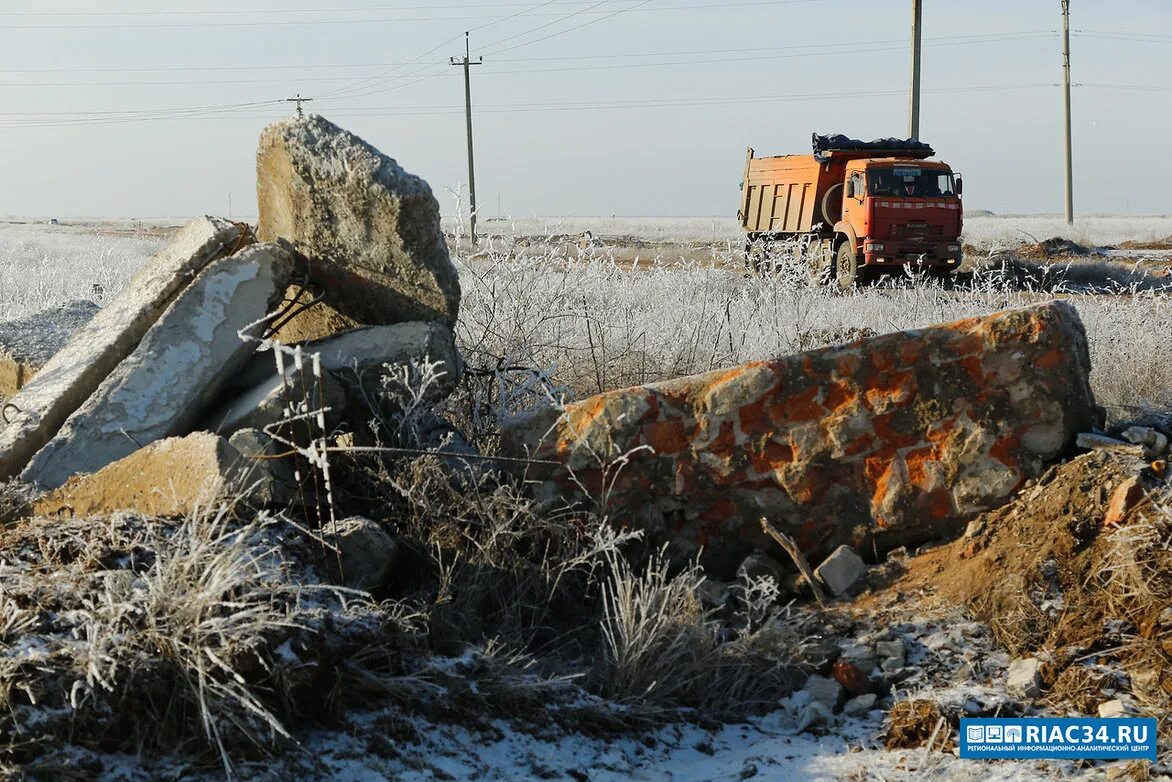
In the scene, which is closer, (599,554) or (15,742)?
(15,742)

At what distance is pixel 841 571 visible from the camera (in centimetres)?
421

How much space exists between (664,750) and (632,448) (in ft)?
4.40

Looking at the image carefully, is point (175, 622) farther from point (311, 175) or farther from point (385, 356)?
point (311, 175)

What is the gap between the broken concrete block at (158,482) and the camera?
11.7 feet

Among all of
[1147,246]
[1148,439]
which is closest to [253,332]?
[1148,439]

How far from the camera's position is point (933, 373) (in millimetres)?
4285

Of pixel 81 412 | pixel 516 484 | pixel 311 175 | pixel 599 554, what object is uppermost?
pixel 311 175

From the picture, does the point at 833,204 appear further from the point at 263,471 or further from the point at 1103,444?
the point at 263,471

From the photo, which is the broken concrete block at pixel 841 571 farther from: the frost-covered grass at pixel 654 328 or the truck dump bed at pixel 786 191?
the truck dump bed at pixel 786 191

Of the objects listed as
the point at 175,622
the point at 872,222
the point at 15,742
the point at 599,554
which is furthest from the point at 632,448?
the point at 872,222

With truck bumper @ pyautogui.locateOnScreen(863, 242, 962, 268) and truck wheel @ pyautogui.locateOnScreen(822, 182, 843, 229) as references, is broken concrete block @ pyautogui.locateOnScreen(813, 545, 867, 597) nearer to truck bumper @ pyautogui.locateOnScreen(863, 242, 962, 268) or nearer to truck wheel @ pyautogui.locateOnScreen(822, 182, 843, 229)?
truck bumper @ pyautogui.locateOnScreen(863, 242, 962, 268)

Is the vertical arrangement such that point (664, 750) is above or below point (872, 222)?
below

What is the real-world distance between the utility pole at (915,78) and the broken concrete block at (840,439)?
688 inches

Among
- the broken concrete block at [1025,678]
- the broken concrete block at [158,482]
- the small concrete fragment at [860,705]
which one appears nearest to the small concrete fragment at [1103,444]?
the broken concrete block at [1025,678]
